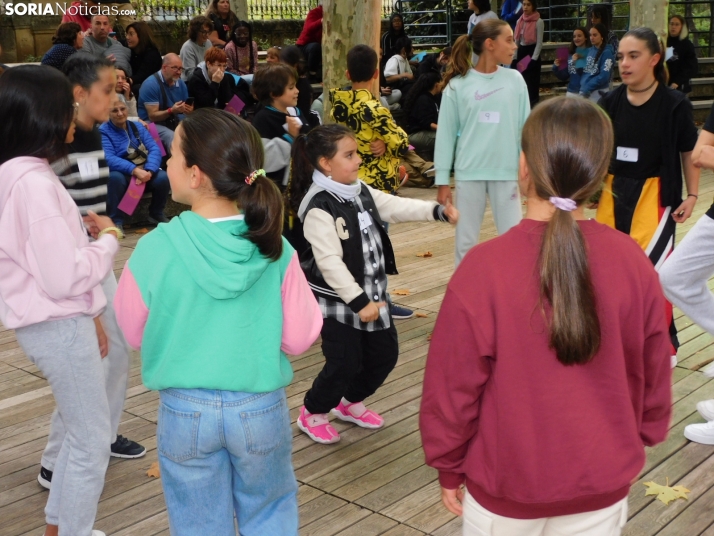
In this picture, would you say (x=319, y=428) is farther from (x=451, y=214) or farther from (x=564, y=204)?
(x=564, y=204)

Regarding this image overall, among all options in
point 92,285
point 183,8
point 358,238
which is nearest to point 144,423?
point 358,238

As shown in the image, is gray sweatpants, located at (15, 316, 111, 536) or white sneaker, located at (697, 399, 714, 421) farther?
white sneaker, located at (697, 399, 714, 421)

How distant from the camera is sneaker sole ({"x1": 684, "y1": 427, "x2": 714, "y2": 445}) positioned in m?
3.83

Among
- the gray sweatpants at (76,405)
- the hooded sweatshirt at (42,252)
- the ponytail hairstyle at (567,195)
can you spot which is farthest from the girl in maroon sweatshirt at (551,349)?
the gray sweatpants at (76,405)

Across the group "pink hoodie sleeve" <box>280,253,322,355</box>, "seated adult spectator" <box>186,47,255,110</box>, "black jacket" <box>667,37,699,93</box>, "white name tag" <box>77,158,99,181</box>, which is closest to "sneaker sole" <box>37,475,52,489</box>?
"white name tag" <box>77,158,99,181</box>

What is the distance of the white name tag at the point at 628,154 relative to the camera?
14.7ft

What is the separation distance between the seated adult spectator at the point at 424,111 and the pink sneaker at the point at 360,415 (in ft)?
24.0

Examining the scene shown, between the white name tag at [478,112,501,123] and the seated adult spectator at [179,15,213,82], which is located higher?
the seated adult spectator at [179,15,213,82]

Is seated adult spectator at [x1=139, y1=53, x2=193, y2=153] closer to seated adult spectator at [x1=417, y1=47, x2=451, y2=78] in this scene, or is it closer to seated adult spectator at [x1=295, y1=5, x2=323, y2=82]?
seated adult spectator at [x1=417, y1=47, x2=451, y2=78]

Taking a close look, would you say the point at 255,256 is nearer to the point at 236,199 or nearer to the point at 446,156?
the point at 236,199

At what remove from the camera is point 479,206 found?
5348 mm

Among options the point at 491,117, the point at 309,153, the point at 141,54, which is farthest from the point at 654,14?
the point at 309,153

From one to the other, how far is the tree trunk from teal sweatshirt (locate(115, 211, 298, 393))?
544 cm

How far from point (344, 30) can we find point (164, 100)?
2.67 metres
